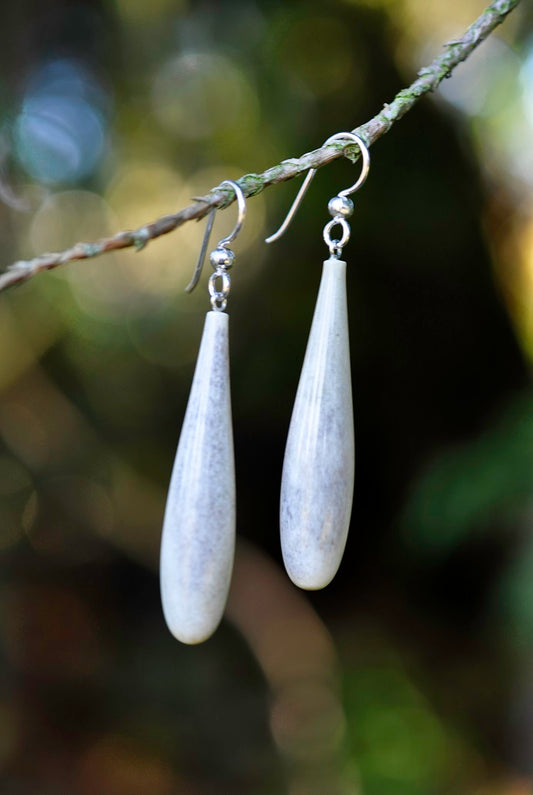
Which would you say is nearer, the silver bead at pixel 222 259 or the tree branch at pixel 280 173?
the tree branch at pixel 280 173

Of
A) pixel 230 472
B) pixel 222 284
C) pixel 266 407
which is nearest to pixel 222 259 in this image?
pixel 222 284

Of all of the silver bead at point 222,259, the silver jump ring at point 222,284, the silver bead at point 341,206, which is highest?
Result: the silver bead at point 341,206

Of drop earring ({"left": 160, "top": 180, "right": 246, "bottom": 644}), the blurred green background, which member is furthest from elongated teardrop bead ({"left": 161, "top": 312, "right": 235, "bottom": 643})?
the blurred green background

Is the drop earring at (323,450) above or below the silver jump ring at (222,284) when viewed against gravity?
below

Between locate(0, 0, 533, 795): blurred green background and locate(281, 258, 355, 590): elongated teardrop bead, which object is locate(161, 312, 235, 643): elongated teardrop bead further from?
locate(0, 0, 533, 795): blurred green background

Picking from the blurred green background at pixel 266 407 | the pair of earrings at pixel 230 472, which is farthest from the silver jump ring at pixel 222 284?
the blurred green background at pixel 266 407

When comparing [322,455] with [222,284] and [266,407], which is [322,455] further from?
[266,407]

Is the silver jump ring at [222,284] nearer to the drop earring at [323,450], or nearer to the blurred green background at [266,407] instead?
the drop earring at [323,450]

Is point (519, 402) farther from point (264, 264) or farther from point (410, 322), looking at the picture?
point (264, 264)
